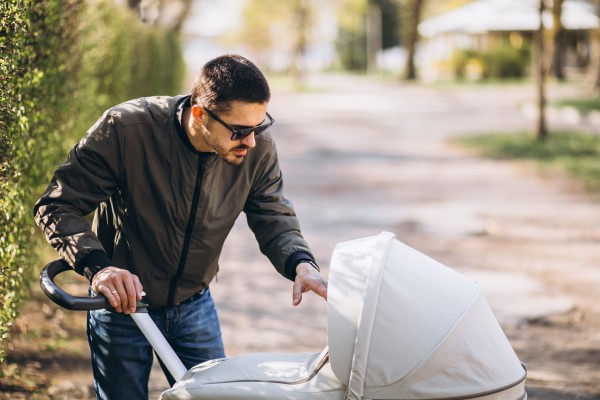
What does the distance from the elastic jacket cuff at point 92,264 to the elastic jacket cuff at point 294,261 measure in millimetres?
Result: 675

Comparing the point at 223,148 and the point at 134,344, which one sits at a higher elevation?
the point at 223,148

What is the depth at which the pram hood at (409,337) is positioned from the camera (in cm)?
251

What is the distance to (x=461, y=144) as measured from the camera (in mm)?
19156

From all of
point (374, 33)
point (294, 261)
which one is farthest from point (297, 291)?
point (374, 33)

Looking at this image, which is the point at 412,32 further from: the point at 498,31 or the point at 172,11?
the point at 172,11

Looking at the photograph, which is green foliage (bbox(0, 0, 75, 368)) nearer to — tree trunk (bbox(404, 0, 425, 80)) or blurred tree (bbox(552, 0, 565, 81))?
blurred tree (bbox(552, 0, 565, 81))

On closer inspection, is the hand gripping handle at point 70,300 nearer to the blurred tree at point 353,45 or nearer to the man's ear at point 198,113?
the man's ear at point 198,113

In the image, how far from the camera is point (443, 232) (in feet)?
33.7

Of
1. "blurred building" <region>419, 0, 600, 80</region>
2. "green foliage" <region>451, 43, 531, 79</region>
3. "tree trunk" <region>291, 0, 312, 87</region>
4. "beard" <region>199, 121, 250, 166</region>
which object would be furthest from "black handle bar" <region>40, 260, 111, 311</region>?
"tree trunk" <region>291, 0, 312, 87</region>

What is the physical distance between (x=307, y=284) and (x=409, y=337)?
0.66m

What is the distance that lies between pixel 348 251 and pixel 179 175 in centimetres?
75

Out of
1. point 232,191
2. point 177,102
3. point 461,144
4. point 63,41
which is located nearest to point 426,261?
point 232,191

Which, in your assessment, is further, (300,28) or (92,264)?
(300,28)

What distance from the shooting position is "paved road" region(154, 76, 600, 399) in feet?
21.5
